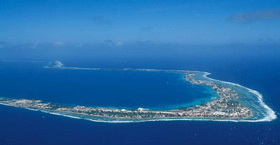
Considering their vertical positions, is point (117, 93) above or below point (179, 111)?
above

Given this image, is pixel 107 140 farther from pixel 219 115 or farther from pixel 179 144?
pixel 219 115

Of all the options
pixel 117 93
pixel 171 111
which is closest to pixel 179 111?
pixel 171 111

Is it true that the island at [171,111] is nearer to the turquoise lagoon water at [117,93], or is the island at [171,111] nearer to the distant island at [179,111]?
the distant island at [179,111]

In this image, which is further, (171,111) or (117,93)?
(117,93)

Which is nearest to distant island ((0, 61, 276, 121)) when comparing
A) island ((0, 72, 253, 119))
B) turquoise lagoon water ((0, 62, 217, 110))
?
island ((0, 72, 253, 119))

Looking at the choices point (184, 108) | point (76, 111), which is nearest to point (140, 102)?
point (184, 108)

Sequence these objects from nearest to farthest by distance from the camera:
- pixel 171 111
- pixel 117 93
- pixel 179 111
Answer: pixel 179 111
pixel 171 111
pixel 117 93

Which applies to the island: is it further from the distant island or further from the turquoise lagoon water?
the turquoise lagoon water

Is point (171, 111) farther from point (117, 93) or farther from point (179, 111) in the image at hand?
point (117, 93)

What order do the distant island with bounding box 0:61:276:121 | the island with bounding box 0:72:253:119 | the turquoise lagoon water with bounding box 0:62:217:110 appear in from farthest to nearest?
the turquoise lagoon water with bounding box 0:62:217:110 < the island with bounding box 0:72:253:119 < the distant island with bounding box 0:61:276:121

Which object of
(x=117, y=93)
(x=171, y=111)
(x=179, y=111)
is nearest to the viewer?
(x=179, y=111)

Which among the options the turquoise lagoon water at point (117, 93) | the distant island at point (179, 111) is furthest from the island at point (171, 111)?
the turquoise lagoon water at point (117, 93)
